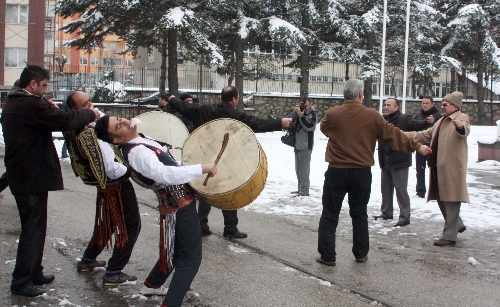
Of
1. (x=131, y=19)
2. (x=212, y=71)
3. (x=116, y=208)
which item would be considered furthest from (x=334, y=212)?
(x=212, y=71)

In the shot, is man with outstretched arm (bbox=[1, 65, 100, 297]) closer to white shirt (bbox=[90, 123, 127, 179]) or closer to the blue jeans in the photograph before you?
white shirt (bbox=[90, 123, 127, 179])

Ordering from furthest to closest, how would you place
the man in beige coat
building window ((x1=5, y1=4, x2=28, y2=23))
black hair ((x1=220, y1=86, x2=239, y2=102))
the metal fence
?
building window ((x1=5, y1=4, x2=28, y2=23)), the metal fence, the man in beige coat, black hair ((x1=220, y1=86, x2=239, y2=102))

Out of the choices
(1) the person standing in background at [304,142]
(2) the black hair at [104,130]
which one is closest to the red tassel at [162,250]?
(2) the black hair at [104,130]

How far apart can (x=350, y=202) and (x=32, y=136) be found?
11.0 feet

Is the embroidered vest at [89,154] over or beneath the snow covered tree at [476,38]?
beneath

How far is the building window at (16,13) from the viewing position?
44.3m

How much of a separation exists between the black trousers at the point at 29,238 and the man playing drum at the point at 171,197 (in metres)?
1.02

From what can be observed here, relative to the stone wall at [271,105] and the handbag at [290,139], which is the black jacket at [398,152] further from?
the stone wall at [271,105]

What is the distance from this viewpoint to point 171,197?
4.79 meters

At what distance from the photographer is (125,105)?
2633 centimetres

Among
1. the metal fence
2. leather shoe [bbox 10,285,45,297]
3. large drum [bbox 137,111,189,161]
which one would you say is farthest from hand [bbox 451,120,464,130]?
the metal fence

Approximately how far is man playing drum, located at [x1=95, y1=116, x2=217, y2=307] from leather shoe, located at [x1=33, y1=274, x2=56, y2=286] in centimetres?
143

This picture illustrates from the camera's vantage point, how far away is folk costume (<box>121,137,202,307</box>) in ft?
15.1

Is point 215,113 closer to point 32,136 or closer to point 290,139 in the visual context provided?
point 32,136
